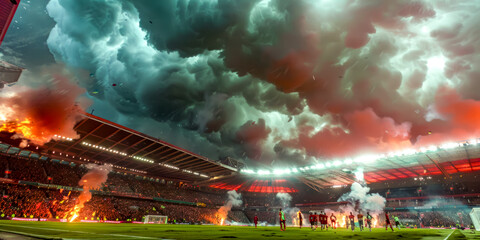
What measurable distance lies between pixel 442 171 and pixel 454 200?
6.66 m

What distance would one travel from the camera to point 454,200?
36938 mm

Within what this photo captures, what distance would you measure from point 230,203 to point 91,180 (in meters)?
33.1

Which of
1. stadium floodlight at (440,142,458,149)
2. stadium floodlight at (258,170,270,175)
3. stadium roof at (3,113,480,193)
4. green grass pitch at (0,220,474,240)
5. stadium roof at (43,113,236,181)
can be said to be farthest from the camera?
stadium floodlight at (258,170,270,175)

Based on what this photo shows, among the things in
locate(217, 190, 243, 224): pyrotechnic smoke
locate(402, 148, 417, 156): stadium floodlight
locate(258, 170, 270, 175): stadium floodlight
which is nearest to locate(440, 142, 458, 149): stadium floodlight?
locate(402, 148, 417, 156): stadium floodlight

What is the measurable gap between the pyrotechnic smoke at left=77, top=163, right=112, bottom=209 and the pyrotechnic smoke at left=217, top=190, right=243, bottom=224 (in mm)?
26611

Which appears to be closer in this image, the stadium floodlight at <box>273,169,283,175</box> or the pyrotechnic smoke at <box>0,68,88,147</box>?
the pyrotechnic smoke at <box>0,68,88,147</box>

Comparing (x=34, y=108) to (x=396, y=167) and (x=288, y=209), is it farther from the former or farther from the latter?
(x=288, y=209)

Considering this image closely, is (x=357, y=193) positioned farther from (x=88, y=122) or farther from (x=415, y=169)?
(x=88, y=122)

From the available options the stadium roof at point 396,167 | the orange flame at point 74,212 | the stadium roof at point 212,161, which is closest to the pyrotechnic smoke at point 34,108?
the stadium roof at point 212,161

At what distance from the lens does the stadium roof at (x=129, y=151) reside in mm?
25609

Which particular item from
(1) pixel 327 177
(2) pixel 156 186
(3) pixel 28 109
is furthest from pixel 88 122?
(1) pixel 327 177

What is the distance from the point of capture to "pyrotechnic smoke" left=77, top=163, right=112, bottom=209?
Answer: 33125 mm

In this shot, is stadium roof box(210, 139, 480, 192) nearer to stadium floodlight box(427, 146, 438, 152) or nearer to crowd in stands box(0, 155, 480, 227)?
stadium floodlight box(427, 146, 438, 152)

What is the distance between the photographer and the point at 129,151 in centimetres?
3291
